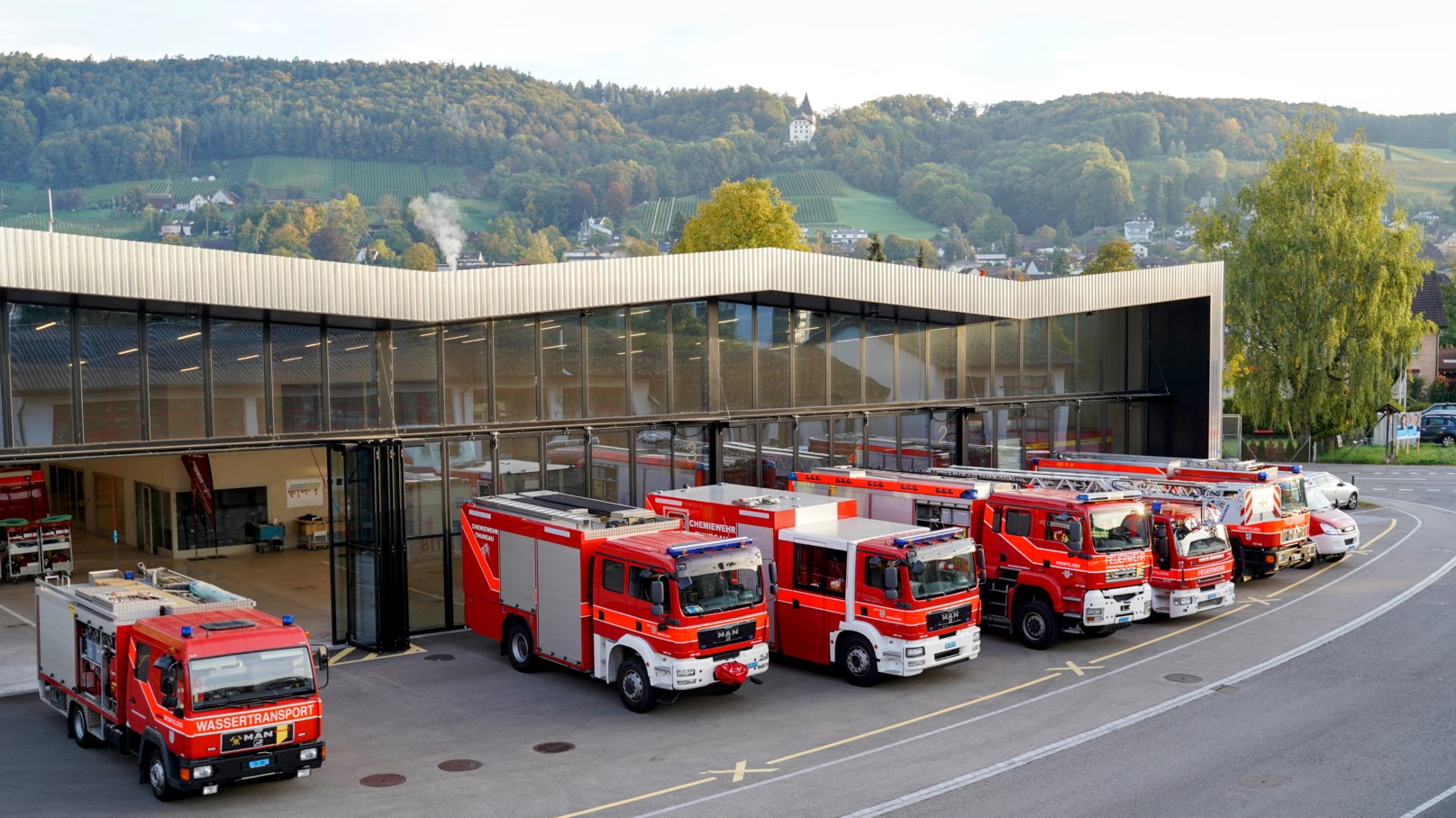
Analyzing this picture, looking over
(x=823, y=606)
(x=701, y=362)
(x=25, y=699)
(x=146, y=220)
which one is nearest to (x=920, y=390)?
(x=701, y=362)

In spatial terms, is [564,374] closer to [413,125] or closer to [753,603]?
[753,603]

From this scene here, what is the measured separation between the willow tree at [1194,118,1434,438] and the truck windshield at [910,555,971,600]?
119 feet

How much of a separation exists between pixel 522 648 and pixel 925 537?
7.18 metres

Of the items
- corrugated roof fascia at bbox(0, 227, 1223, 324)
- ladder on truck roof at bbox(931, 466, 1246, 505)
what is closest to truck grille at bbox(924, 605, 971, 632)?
ladder on truck roof at bbox(931, 466, 1246, 505)

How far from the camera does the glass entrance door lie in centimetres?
2234

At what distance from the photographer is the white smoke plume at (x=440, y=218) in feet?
483

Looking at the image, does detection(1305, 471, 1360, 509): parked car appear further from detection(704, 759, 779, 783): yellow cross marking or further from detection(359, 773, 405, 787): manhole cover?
detection(359, 773, 405, 787): manhole cover

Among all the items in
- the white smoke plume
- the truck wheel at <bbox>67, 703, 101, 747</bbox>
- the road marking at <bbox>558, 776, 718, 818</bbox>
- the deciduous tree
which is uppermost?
the white smoke plume

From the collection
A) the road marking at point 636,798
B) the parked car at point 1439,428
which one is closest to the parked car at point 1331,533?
the road marking at point 636,798

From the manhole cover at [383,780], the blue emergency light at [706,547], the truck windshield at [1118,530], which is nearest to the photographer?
Result: the manhole cover at [383,780]

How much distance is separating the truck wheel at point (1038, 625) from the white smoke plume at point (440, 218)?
117 metres

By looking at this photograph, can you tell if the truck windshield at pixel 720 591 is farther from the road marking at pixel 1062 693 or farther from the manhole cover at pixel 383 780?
the manhole cover at pixel 383 780

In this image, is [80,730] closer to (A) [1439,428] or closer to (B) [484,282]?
(B) [484,282]

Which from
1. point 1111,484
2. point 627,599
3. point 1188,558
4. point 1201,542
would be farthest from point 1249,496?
point 627,599
